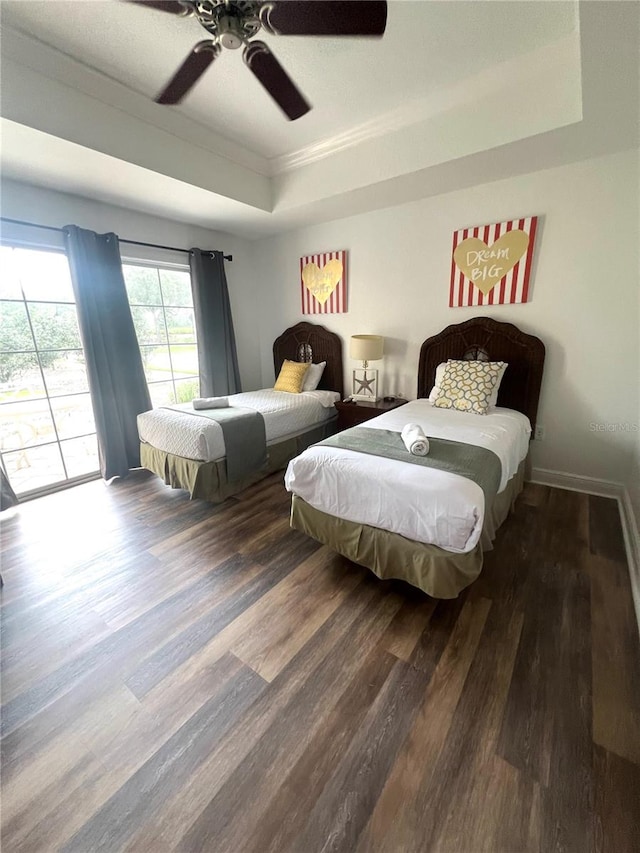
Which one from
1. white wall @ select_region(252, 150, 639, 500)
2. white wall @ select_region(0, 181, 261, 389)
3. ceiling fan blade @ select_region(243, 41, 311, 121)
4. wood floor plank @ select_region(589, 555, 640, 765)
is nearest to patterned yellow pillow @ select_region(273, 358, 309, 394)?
white wall @ select_region(0, 181, 261, 389)

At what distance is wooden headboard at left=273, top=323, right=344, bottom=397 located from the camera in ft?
12.7

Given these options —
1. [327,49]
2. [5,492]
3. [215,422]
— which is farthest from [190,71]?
[5,492]

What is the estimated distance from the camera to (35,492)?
2.84 meters

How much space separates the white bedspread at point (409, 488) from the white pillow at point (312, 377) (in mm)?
1622

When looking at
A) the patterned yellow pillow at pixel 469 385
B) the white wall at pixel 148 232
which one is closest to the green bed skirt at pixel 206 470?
the patterned yellow pillow at pixel 469 385

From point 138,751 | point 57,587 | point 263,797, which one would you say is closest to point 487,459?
point 263,797

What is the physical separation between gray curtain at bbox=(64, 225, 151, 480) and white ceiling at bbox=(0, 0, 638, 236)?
48 centimetres

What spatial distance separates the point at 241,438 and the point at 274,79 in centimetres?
210

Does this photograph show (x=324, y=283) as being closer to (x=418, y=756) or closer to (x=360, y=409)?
(x=360, y=409)

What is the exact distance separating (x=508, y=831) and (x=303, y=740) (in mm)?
613

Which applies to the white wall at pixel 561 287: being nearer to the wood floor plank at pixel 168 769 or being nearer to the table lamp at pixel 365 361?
the table lamp at pixel 365 361

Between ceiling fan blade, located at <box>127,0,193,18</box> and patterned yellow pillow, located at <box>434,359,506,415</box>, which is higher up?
ceiling fan blade, located at <box>127,0,193,18</box>

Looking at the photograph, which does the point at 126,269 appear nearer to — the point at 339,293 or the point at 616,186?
the point at 339,293

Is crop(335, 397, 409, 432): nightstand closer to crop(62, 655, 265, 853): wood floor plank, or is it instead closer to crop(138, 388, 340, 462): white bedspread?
crop(138, 388, 340, 462): white bedspread
